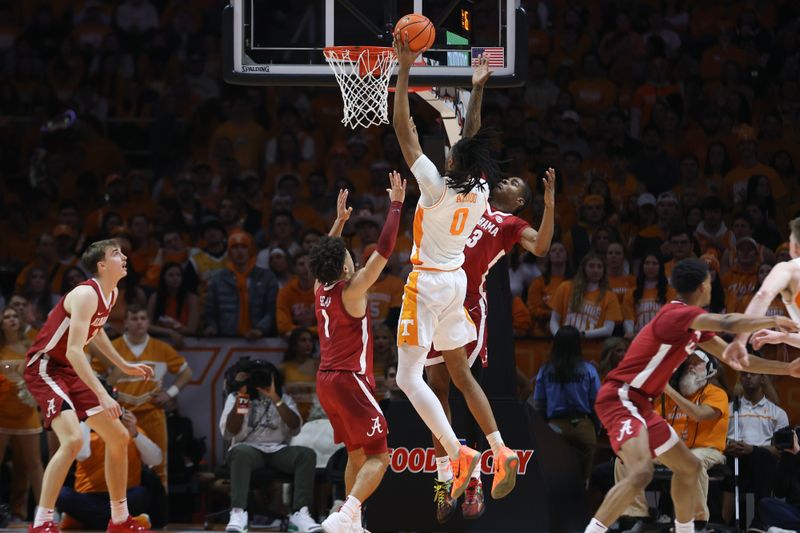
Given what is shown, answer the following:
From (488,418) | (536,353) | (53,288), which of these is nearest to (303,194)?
(53,288)

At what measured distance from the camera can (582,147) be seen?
598 inches

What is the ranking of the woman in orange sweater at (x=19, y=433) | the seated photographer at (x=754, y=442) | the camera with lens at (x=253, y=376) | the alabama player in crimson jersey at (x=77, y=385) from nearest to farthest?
the alabama player in crimson jersey at (x=77, y=385), the seated photographer at (x=754, y=442), the camera with lens at (x=253, y=376), the woman in orange sweater at (x=19, y=433)

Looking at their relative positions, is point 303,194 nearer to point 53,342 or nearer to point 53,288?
point 53,288

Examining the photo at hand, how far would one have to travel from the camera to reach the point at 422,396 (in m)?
8.94

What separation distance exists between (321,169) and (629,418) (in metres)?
7.63

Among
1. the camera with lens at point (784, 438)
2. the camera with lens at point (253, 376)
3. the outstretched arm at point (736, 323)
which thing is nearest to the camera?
the outstretched arm at point (736, 323)

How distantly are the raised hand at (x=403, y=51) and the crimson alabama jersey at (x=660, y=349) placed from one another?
2206 mm

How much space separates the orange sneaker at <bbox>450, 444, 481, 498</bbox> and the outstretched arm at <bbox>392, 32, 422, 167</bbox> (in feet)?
6.34

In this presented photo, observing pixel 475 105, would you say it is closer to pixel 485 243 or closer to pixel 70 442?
pixel 485 243

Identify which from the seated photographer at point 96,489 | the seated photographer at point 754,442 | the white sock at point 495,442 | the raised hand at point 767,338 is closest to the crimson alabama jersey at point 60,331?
the seated photographer at point 96,489

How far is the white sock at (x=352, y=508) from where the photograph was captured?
877cm

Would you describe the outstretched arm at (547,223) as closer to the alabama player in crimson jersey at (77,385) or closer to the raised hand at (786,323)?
the raised hand at (786,323)

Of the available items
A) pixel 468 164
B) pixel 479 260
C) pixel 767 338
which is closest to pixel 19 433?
pixel 479 260

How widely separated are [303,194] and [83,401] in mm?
5678
